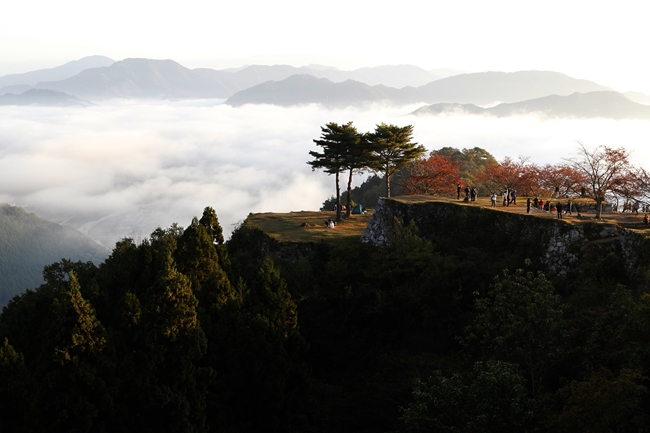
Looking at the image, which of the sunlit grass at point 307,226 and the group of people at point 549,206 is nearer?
the group of people at point 549,206

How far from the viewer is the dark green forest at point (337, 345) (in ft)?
52.4

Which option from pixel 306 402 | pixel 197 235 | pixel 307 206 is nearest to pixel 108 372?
pixel 306 402

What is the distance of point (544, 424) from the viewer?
48.4 feet

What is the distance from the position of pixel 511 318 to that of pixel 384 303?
1046 centimetres

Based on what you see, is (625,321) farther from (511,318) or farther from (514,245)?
(514,245)

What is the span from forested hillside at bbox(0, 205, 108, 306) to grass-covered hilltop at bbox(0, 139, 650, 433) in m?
110

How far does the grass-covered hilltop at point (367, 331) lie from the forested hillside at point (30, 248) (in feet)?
361

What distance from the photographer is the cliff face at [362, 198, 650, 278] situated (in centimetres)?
2650

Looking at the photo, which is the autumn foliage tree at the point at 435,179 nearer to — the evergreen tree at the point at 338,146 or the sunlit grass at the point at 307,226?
the sunlit grass at the point at 307,226

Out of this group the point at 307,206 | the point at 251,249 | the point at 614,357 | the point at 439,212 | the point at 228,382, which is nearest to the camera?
the point at 614,357

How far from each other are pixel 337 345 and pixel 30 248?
137 metres

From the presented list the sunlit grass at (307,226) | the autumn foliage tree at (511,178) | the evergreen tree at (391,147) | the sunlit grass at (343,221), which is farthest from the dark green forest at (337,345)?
the autumn foliage tree at (511,178)

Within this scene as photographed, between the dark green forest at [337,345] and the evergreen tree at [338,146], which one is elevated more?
the evergreen tree at [338,146]

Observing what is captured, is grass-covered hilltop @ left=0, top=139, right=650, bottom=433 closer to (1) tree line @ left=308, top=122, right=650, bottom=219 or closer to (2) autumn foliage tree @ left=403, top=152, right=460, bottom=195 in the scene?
(1) tree line @ left=308, top=122, right=650, bottom=219
